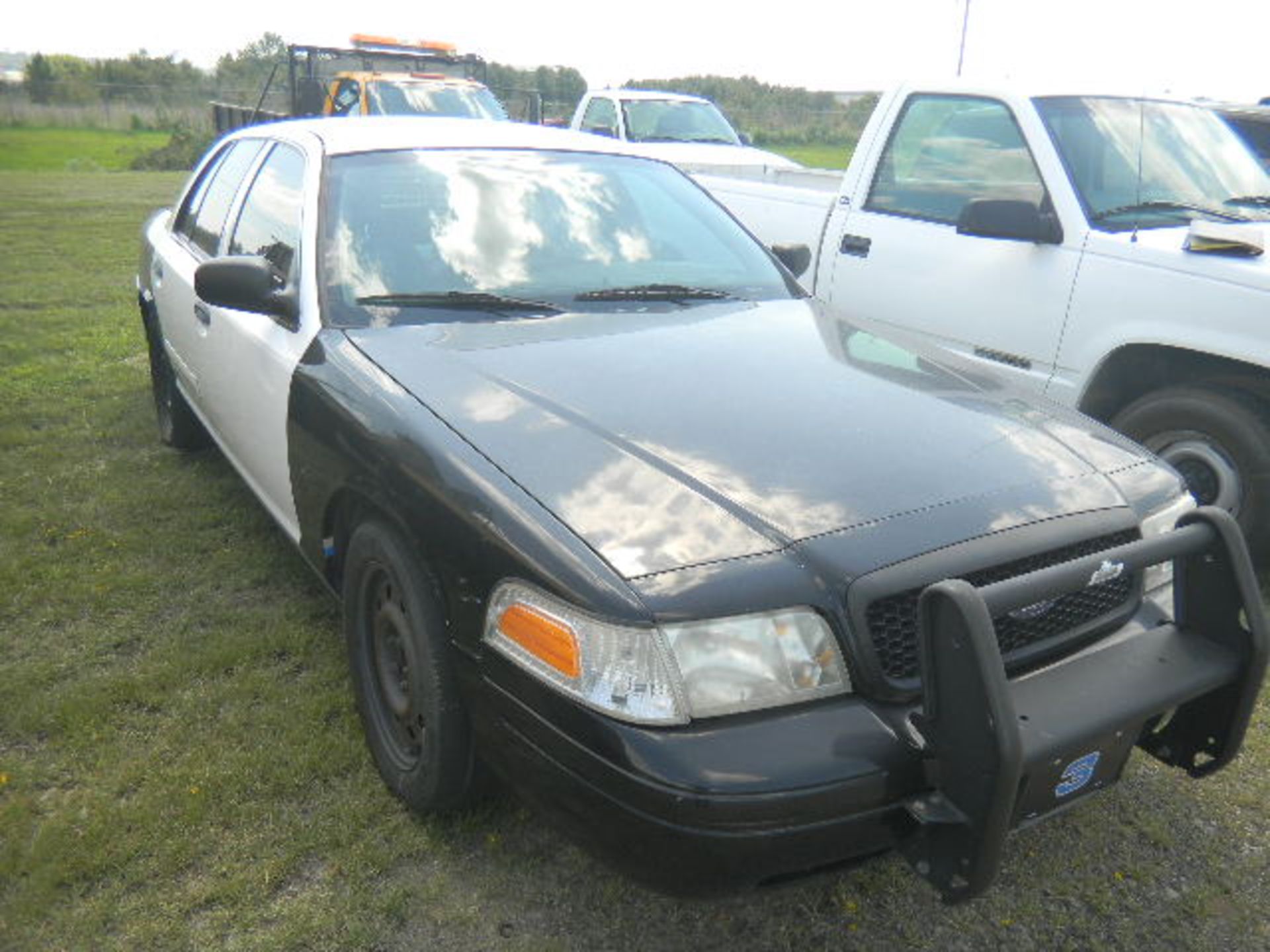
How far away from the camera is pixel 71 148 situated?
27641 millimetres

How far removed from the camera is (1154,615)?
8.00 ft

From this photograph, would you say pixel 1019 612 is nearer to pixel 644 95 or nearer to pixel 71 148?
pixel 644 95

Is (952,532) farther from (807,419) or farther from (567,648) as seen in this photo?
(567,648)

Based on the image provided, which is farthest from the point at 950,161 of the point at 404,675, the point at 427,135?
the point at 404,675

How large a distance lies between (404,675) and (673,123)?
1078 centimetres

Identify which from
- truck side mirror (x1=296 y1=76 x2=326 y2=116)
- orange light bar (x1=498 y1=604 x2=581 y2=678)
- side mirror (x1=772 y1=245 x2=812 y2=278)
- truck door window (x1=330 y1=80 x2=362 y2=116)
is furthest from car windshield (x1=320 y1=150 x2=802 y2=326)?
truck side mirror (x1=296 y1=76 x2=326 y2=116)

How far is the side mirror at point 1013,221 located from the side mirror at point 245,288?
2.70m

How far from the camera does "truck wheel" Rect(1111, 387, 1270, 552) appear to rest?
391 centimetres

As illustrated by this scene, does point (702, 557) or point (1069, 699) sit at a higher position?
point (702, 557)

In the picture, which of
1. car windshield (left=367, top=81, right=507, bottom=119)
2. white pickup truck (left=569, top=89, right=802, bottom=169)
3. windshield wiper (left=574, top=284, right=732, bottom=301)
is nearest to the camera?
windshield wiper (left=574, top=284, right=732, bottom=301)

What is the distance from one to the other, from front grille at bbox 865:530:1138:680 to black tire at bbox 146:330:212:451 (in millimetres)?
3911

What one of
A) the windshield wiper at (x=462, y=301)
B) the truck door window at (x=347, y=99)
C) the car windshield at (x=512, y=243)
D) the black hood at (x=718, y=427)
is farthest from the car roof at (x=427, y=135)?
the truck door window at (x=347, y=99)

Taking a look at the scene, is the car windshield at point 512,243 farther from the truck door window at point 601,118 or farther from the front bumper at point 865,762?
the truck door window at point 601,118

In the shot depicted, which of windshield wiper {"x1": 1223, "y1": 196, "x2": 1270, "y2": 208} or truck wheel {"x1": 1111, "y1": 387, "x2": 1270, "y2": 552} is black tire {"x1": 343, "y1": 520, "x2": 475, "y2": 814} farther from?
windshield wiper {"x1": 1223, "y1": 196, "x2": 1270, "y2": 208}
